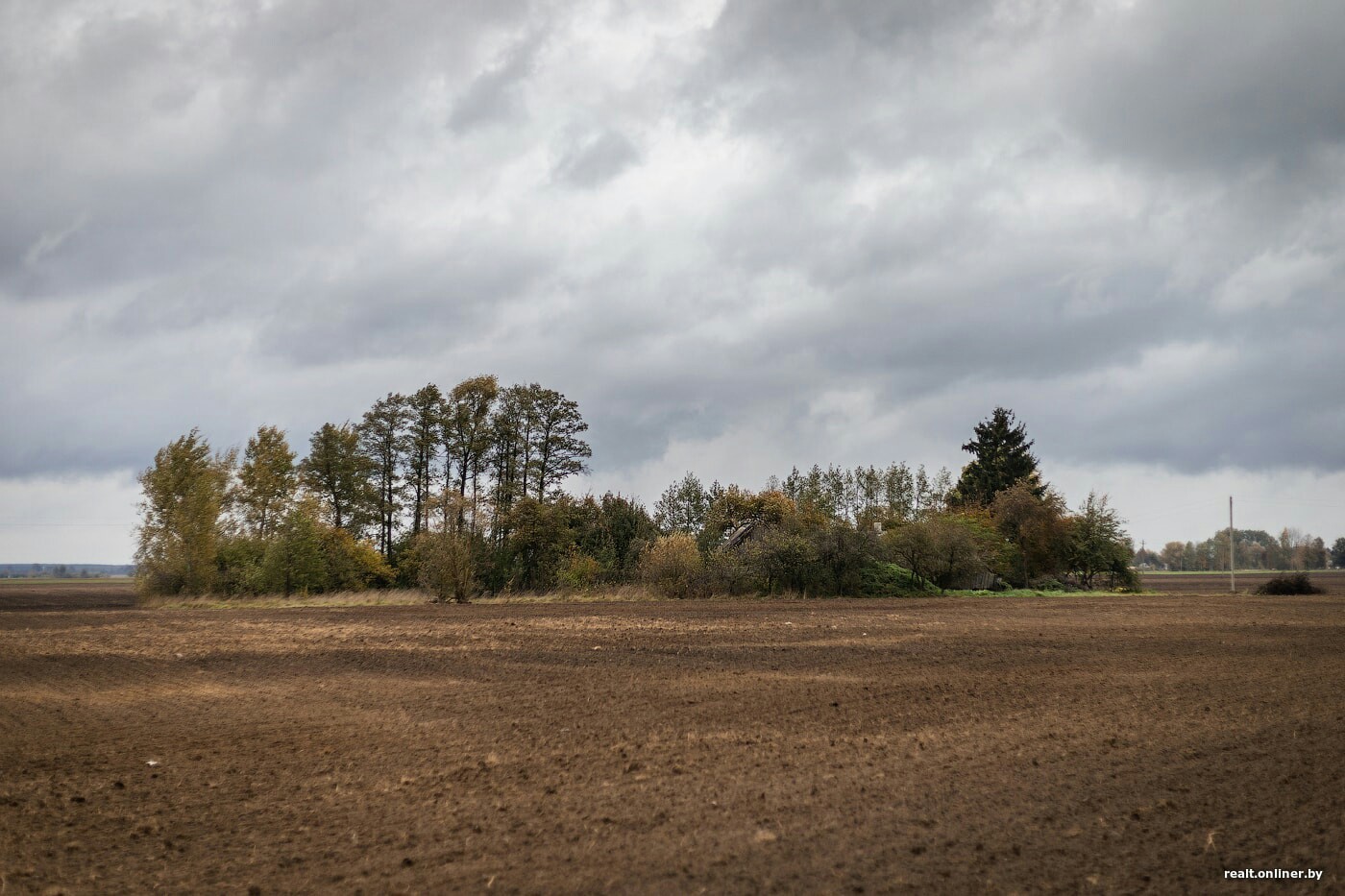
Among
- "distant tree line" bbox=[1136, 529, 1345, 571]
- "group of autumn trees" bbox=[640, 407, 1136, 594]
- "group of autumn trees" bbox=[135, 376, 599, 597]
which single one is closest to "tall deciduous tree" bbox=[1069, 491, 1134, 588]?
"group of autumn trees" bbox=[640, 407, 1136, 594]

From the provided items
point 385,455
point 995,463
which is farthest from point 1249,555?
point 385,455

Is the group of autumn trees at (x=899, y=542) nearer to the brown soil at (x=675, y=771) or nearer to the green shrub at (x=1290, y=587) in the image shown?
the green shrub at (x=1290, y=587)

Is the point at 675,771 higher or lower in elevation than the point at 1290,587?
higher

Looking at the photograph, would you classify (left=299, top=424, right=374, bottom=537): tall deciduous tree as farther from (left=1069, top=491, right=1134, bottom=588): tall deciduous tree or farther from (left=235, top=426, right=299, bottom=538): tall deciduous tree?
(left=1069, top=491, right=1134, bottom=588): tall deciduous tree

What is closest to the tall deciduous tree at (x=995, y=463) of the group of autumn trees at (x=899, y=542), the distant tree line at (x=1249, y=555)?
the group of autumn trees at (x=899, y=542)

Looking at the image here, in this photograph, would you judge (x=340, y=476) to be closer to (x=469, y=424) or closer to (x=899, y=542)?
(x=469, y=424)

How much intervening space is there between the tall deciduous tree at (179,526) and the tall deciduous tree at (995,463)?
5385 cm

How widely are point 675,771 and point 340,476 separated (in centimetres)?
5340

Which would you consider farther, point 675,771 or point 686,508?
point 686,508

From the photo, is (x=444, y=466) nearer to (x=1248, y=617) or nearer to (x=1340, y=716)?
(x=1248, y=617)

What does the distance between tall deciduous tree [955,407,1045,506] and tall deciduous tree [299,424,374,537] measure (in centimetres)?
4593

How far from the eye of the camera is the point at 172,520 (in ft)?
150

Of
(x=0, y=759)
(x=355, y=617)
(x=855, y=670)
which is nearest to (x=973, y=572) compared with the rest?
(x=355, y=617)

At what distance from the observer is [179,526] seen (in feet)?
150
